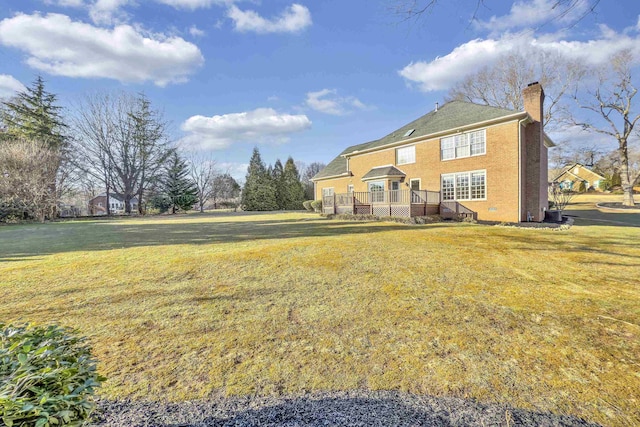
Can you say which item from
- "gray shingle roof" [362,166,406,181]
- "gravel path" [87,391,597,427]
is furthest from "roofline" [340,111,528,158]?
"gravel path" [87,391,597,427]

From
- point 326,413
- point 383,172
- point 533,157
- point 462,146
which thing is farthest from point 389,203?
point 326,413

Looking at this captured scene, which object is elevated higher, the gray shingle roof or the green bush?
the gray shingle roof

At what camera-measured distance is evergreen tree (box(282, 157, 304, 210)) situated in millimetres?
41344

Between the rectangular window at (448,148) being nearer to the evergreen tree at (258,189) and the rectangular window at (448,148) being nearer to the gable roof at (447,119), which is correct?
the gable roof at (447,119)

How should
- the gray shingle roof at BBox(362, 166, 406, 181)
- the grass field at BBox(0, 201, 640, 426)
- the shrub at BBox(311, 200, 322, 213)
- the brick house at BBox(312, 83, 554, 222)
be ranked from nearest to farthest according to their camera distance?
the grass field at BBox(0, 201, 640, 426), the brick house at BBox(312, 83, 554, 222), the gray shingle roof at BBox(362, 166, 406, 181), the shrub at BBox(311, 200, 322, 213)

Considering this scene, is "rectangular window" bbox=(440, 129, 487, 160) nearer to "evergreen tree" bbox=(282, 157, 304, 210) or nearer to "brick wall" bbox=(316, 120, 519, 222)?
"brick wall" bbox=(316, 120, 519, 222)

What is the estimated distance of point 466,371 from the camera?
2.44 meters

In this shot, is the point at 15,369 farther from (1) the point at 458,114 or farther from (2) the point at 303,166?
(2) the point at 303,166

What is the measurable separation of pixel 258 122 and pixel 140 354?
49410 mm

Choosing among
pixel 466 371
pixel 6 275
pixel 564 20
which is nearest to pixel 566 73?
pixel 564 20

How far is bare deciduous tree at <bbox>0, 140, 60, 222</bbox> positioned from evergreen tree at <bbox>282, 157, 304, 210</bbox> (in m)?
24.9

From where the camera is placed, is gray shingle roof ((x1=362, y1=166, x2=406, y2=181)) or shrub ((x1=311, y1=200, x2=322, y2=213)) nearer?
gray shingle roof ((x1=362, y1=166, x2=406, y2=181))

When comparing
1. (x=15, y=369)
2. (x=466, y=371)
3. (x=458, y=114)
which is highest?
(x=458, y=114)

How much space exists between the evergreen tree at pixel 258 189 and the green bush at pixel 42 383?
38.1 meters
